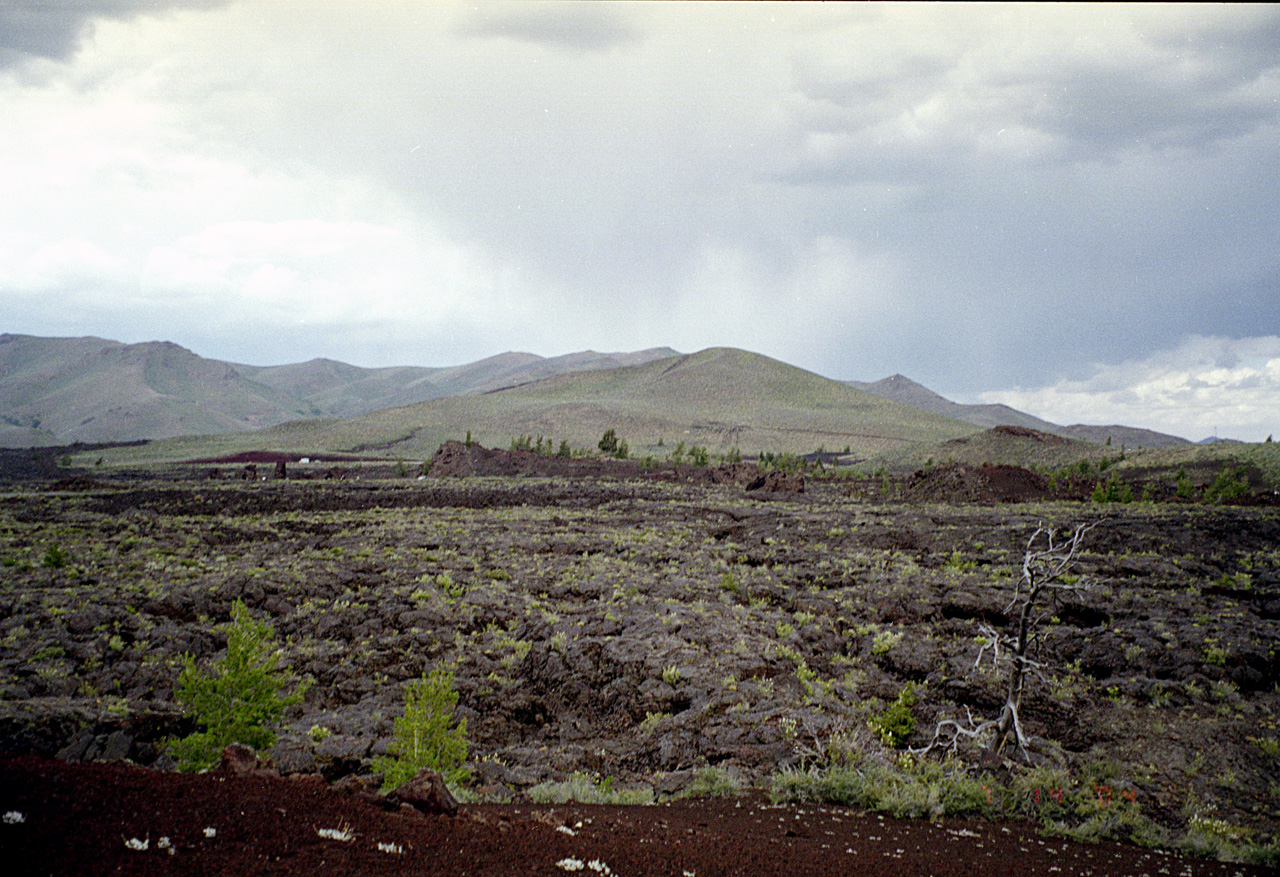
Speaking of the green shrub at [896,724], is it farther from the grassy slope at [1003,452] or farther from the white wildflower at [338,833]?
the grassy slope at [1003,452]

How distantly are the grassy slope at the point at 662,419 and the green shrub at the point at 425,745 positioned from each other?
9143 cm

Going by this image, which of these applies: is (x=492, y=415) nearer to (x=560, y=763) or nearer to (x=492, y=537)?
(x=492, y=537)

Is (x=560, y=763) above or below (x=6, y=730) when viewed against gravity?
below

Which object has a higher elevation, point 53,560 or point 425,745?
point 425,745

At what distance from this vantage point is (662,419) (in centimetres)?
13650

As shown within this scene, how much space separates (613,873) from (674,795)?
385 cm

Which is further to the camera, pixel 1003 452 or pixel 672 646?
pixel 1003 452

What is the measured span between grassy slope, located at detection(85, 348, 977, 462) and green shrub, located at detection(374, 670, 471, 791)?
91.4 metres

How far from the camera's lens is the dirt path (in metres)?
4.84

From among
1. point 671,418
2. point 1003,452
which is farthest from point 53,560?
point 671,418

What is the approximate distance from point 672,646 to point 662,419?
4812 inches

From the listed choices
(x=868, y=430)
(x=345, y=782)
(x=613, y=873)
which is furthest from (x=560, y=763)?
(x=868, y=430)

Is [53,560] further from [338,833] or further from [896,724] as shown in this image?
[896,724]

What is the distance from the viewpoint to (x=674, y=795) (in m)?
9.52
